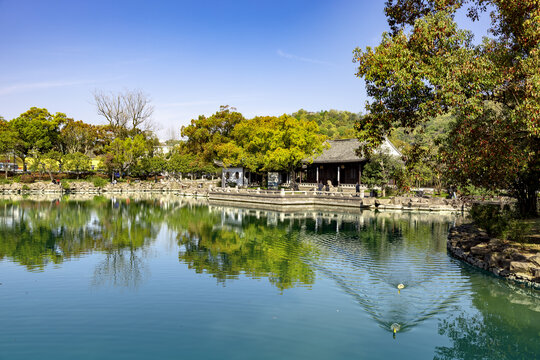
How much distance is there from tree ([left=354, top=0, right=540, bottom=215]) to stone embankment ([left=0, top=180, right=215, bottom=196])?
37321mm

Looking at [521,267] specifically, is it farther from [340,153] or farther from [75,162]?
[75,162]

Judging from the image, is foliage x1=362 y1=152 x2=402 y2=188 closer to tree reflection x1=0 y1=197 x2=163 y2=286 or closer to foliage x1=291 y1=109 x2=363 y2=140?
tree reflection x1=0 y1=197 x2=163 y2=286

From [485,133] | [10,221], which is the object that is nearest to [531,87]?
[485,133]

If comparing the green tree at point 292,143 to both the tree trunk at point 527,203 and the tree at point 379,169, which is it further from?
the tree trunk at point 527,203

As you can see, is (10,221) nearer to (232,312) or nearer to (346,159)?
(232,312)

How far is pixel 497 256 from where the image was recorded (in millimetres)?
13523

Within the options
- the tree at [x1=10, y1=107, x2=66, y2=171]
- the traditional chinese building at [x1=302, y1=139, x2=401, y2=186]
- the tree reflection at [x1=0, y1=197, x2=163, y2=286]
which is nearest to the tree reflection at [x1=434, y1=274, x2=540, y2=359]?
the tree reflection at [x1=0, y1=197, x2=163, y2=286]

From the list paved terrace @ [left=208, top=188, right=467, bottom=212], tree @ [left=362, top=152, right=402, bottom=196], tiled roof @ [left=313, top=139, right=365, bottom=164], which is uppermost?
tiled roof @ [left=313, top=139, right=365, bottom=164]

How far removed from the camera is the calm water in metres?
8.12

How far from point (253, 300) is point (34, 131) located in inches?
2435

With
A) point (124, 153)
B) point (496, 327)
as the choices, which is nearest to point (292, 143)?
point (124, 153)

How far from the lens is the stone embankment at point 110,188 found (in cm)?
5154

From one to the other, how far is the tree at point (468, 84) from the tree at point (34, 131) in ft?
200

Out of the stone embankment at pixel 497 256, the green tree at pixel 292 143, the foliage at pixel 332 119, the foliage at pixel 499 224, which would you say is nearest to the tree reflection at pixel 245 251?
the stone embankment at pixel 497 256
